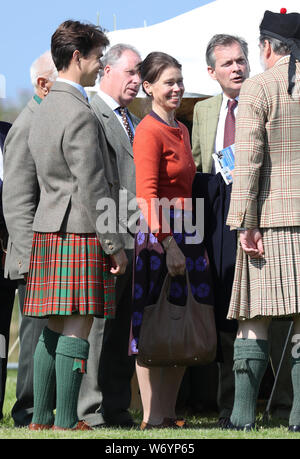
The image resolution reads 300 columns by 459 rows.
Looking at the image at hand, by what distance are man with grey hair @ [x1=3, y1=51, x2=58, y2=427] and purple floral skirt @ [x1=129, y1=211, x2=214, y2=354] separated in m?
0.53

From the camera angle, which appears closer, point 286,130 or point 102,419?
point 286,130

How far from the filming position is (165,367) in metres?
4.55

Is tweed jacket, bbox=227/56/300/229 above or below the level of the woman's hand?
above

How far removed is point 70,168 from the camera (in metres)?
4.09

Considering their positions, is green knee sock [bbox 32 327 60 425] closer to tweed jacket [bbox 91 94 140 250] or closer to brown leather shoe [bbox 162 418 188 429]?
brown leather shoe [bbox 162 418 188 429]

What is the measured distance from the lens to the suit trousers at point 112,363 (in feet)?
15.8

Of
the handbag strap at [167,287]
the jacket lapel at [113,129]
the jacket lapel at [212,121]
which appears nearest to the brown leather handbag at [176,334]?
the handbag strap at [167,287]

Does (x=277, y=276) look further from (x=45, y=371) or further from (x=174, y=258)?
(x=45, y=371)

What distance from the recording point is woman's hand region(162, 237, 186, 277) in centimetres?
436

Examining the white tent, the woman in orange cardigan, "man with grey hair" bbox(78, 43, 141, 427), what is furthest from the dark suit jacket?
the white tent

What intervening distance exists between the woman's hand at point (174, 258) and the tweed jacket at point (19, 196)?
2.09 ft

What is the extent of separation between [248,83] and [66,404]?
160 cm

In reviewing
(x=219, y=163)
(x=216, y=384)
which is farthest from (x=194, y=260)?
(x=216, y=384)
